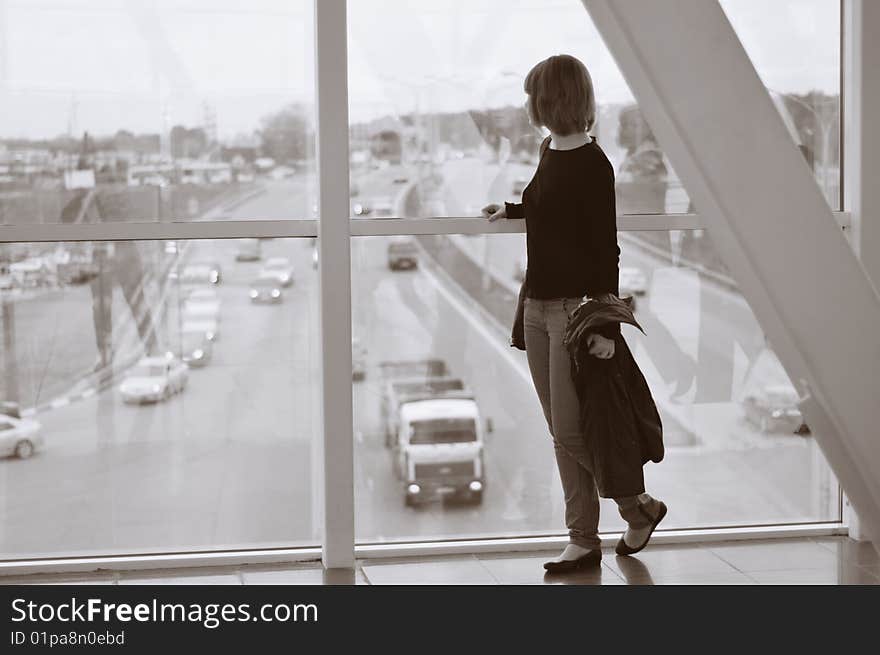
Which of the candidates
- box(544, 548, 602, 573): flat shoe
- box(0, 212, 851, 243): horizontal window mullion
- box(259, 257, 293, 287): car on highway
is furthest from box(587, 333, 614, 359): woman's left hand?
box(259, 257, 293, 287): car on highway

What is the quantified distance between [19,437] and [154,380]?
1.62 ft

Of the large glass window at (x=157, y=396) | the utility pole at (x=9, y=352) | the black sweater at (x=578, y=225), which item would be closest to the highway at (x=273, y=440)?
the large glass window at (x=157, y=396)

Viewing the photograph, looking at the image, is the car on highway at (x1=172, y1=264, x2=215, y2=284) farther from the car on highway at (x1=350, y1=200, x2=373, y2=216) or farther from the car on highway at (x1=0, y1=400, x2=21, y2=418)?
the car on highway at (x1=0, y1=400, x2=21, y2=418)

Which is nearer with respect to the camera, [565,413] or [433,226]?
[565,413]

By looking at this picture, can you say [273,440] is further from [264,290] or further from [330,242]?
[330,242]

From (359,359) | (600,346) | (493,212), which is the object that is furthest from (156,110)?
(600,346)

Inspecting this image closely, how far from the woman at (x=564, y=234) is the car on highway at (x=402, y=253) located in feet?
1.65

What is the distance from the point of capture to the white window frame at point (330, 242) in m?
3.73

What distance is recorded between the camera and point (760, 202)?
9.95 ft

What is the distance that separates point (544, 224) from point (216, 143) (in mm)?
1200

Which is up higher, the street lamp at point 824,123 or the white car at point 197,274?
the street lamp at point 824,123

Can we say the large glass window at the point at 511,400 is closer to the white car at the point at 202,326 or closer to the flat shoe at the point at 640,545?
the flat shoe at the point at 640,545
